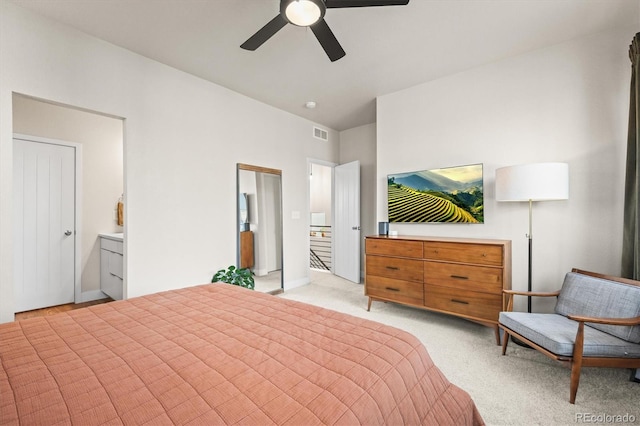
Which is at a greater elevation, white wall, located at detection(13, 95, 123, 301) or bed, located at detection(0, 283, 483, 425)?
white wall, located at detection(13, 95, 123, 301)

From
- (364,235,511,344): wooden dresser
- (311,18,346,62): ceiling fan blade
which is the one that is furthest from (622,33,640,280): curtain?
(311,18,346,62): ceiling fan blade

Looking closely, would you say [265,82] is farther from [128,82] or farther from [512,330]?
[512,330]

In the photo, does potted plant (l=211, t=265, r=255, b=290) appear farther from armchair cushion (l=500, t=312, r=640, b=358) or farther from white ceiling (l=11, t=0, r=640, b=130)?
armchair cushion (l=500, t=312, r=640, b=358)

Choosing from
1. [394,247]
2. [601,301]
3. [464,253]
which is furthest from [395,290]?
[601,301]

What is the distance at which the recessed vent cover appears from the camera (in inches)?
209

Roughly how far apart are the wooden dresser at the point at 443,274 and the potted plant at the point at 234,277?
1.61 meters

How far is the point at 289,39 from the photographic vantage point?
2.75 metres

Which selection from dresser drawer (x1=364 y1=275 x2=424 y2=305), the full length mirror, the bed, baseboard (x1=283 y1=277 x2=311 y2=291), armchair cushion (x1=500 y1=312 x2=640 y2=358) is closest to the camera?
the bed

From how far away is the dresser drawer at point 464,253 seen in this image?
2678mm

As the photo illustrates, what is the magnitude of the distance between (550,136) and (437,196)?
1270mm

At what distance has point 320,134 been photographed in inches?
213

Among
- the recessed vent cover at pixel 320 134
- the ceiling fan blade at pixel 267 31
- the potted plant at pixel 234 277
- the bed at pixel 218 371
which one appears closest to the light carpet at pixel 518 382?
the bed at pixel 218 371

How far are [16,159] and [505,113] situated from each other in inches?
229

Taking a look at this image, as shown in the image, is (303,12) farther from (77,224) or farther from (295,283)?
(77,224)
